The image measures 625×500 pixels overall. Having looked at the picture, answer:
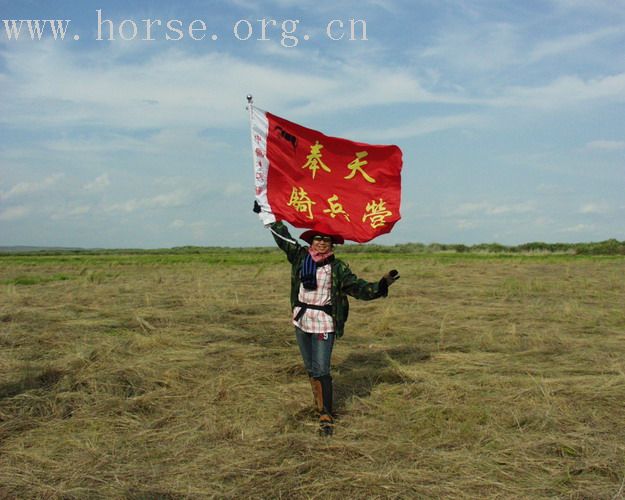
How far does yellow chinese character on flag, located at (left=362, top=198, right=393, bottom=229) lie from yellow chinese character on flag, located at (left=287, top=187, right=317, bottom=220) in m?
0.56

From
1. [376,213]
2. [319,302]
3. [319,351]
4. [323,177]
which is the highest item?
[323,177]

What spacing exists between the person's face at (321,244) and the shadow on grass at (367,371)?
151 cm

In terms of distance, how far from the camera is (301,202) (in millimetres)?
5930

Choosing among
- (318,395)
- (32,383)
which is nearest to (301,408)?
(318,395)

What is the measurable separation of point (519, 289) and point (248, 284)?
7469mm

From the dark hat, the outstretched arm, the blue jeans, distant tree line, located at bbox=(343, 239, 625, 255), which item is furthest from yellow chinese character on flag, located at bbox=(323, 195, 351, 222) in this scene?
distant tree line, located at bbox=(343, 239, 625, 255)

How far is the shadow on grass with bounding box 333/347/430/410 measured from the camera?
5914 mm

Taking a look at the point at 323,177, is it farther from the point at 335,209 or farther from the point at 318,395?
the point at 318,395

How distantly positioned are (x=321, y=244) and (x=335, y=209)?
88 cm

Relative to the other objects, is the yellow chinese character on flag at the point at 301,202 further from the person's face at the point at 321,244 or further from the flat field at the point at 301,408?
the flat field at the point at 301,408

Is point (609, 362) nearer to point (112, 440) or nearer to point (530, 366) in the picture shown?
point (530, 366)

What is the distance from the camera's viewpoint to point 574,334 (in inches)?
348

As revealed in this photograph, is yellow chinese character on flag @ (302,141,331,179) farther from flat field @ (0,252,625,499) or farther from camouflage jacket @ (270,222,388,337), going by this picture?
flat field @ (0,252,625,499)

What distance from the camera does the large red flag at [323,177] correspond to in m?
5.87
